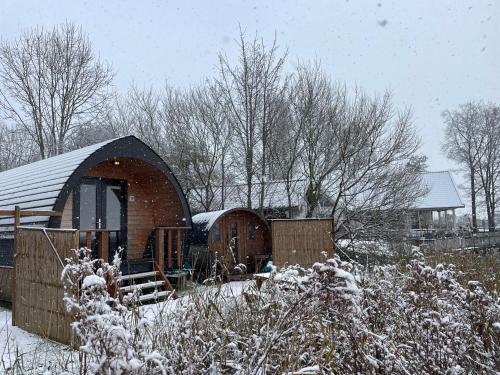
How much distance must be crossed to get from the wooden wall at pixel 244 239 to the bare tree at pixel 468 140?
2387cm

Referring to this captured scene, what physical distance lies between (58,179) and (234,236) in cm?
738

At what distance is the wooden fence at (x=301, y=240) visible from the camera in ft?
35.0

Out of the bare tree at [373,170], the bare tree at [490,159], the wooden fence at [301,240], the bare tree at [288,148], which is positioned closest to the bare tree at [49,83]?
Answer: the bare tree at [288,148]

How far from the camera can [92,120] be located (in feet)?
78.3

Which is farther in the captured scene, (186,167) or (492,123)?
(492,123)

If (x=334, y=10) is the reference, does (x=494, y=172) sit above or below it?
below

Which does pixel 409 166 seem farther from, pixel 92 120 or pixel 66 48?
pixel 66 48

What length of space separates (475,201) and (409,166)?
21114 mm

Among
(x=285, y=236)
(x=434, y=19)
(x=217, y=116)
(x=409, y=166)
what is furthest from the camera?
(x=217, y=116)

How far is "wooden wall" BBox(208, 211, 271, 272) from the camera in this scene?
1425 cm

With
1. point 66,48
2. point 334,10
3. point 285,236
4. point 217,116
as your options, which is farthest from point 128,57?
point 285,236

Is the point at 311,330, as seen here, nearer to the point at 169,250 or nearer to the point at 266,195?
the point at 169,250

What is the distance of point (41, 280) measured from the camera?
6.39 metres

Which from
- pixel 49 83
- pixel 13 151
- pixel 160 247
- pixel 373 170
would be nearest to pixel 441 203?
pixel 373 170
